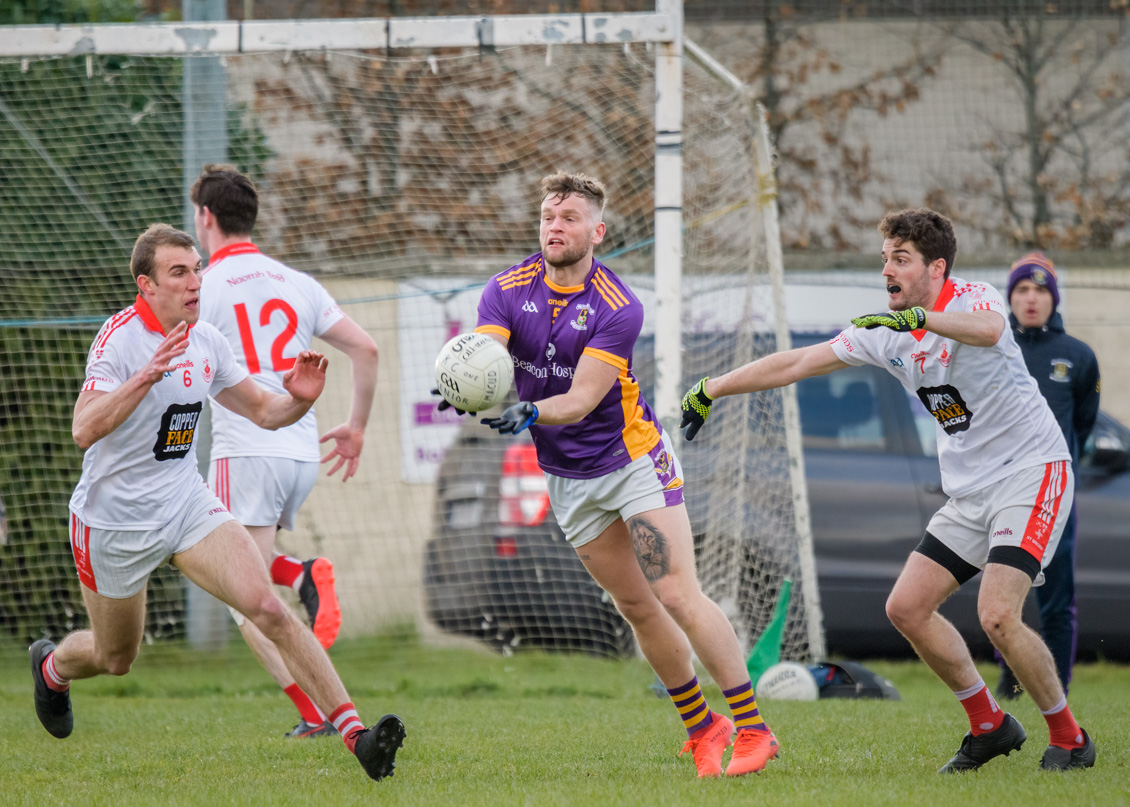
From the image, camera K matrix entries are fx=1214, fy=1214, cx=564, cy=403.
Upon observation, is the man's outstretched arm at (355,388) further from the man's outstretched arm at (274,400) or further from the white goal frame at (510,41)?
the white goal frame at (510,41)

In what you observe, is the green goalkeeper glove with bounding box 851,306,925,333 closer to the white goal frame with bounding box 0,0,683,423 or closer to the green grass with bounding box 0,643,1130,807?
the green grass with bounding box 0,643,1130,807

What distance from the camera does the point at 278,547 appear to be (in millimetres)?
9789

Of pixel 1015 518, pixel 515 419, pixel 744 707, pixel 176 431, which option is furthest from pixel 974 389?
pixel 176 431


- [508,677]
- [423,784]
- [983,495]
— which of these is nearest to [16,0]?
[508,677]

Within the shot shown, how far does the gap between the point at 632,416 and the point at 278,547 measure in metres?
5.67

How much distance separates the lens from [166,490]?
15.5 feet

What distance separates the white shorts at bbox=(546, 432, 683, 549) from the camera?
4766mm

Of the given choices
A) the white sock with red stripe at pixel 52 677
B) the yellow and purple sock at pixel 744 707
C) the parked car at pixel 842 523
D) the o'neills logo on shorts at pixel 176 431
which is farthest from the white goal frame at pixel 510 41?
the white sock with red stripe at pixel 52 677

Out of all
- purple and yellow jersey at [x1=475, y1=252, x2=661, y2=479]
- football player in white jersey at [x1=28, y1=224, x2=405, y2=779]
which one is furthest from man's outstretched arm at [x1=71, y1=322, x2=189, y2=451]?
purple and yellow jersey at [x1=475, y1=252, x2=661, y2=479]

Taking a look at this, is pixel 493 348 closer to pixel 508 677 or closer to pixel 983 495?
pixel 983 495

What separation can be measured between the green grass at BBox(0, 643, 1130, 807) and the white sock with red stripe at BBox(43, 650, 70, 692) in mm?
296

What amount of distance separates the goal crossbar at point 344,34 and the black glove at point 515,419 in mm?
3898

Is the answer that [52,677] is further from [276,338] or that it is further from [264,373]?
[276,338]

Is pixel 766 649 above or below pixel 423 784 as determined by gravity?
below
